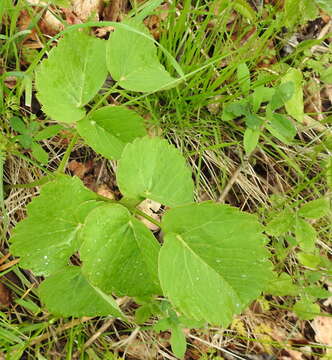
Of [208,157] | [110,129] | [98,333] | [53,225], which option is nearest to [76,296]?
[53,225]

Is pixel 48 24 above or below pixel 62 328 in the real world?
above

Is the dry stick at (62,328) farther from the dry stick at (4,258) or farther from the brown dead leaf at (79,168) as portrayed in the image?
the brown dead leaf at (79,168)

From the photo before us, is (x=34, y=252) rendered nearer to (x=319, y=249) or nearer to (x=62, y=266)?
(x=62, y=266)

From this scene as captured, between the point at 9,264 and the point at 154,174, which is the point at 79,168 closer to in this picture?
the point at 9,264

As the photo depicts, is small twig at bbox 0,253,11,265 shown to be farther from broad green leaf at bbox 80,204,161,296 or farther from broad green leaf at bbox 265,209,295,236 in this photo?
broad green leaf at bbox 265,209,295,236

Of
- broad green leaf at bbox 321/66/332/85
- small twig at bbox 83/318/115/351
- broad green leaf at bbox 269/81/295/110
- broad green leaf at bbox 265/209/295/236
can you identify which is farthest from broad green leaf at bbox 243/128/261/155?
small twig at bbox 83/318/115/351

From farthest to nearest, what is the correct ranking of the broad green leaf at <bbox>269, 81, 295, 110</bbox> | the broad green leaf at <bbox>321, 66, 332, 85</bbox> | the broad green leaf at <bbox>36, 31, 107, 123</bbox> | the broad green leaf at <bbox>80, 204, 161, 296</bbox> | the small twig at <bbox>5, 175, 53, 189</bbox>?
the broad green leaf at <bbox>321, 66, 332, 85</bbox>, the broad green leaf at <bbox>269, 81, 295, 110</bbox>, the small twig at <bbox>5, 175, 53, 189</bbox>, the broad green leaf at <bbox>36, 31, 107, 123</bbox>, the broad green leaf at <bbox>80, 204, 161, 296</bbox>

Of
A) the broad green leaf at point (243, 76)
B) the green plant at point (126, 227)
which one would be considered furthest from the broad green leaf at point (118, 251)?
the broad green leaf at point (243, 76)
